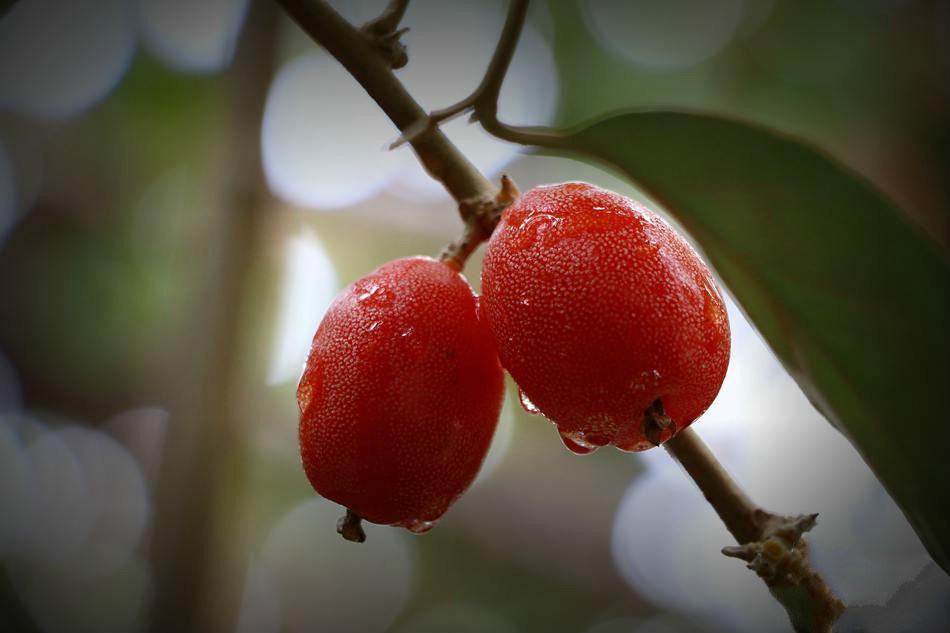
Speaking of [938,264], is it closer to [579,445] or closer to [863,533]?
[579,445]

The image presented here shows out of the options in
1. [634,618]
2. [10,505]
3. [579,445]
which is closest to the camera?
[579,445]

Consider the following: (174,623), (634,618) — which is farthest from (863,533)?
(174,623)

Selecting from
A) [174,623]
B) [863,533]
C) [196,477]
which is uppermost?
[196,477]

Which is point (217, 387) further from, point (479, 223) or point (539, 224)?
point (539, 224)

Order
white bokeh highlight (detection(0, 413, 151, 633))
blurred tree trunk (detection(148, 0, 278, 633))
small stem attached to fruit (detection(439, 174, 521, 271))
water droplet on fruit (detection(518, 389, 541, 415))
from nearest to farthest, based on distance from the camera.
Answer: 1. water droplet on fruit (detection(518, 389, 541, 415))
2. small stem attached to fruit (detection(439, 174, 521, 271))
3. blurred tree trunk (detection(148, 0, 278, 633))
4. white bokeh highlight (detection(0, 413, 151, 633))

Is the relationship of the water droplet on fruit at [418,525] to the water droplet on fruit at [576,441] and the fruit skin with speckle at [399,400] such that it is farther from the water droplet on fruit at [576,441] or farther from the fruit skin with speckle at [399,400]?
the water droplet on fruit at [576,441]

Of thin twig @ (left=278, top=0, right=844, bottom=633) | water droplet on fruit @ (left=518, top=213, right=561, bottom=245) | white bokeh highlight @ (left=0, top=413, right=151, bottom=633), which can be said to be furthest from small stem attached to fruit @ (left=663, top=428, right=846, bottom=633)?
white bokeh highlight @ (left=0, top=413, right=151, bottom=633)

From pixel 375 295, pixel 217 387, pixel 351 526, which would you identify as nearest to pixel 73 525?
pixel 217 387

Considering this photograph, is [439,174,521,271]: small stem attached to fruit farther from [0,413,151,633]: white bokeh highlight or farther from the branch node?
[0,413,151,633]: white bokeh highlight
